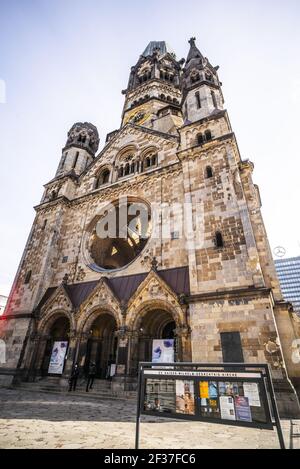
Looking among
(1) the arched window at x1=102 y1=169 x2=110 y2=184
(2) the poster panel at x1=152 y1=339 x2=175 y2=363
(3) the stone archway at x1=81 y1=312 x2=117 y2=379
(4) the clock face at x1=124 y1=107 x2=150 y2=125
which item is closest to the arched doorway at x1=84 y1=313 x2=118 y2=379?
(3) the stone archway at x1=81 y1=312 x2=117 y2=379

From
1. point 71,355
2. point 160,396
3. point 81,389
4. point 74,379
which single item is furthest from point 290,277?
point 160,396

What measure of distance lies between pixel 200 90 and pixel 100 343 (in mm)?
21313

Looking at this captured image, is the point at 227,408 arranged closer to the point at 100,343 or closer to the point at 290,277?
the point at 100,343

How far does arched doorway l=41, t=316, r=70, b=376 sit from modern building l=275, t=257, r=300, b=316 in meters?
105

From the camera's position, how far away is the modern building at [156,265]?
33.4 ft

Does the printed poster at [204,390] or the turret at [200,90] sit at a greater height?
the turret at [200,90]

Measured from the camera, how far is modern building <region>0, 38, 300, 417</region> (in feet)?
33.4

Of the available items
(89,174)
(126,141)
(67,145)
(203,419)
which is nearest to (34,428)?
(203,419)

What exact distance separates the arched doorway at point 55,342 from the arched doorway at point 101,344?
1544 mm

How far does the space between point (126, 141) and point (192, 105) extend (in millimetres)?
6842

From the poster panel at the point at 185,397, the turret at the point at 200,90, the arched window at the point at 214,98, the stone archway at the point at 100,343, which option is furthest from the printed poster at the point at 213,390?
the arched window at the point at 214,98

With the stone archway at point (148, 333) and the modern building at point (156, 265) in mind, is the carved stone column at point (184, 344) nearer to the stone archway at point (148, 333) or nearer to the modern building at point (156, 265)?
the modern building at point (156, 265)
